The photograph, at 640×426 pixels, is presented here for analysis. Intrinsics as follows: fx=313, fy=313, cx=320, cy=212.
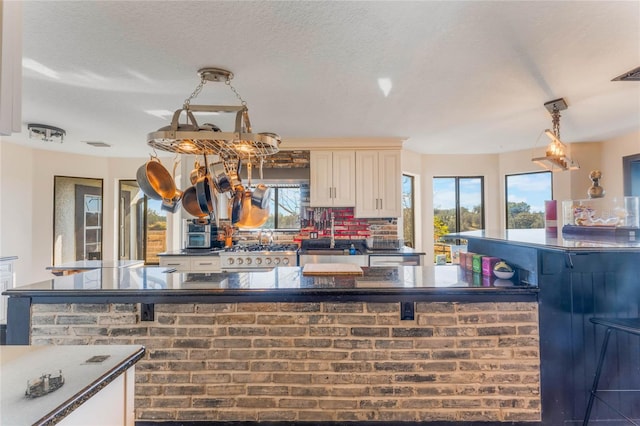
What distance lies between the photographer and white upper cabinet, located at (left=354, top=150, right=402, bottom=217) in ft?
14.7

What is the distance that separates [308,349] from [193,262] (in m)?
2.76

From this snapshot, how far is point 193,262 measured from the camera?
13.4 feet

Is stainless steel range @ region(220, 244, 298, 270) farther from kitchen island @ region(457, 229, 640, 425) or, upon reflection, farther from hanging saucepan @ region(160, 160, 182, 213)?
kitchen island @ region(457, 229, 640, 425)

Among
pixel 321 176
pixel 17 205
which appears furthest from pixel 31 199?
pixel 321 176

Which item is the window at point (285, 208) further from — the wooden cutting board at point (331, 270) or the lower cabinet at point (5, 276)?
the lower cabinet at point (5, 276)

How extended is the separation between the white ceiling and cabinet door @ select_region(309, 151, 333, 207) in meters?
0.86

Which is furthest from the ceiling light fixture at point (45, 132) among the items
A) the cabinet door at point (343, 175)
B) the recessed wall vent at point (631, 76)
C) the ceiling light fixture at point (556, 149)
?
the recessed wall vent at point (631, 76)

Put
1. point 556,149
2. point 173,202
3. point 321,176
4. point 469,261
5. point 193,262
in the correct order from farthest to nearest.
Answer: point 321,176, point 193,262, point 556,149, point 173,202, point 469,261

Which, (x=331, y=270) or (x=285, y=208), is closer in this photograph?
(x=331, y=270)

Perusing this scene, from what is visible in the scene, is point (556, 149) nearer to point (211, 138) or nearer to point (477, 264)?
point (477, 264)

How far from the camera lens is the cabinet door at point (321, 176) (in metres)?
4.48

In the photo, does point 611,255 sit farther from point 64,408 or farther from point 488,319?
point 64,408

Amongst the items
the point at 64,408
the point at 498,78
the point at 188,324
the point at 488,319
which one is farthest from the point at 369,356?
the point at 498,78

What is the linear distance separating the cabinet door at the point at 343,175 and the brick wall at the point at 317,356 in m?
2.75
